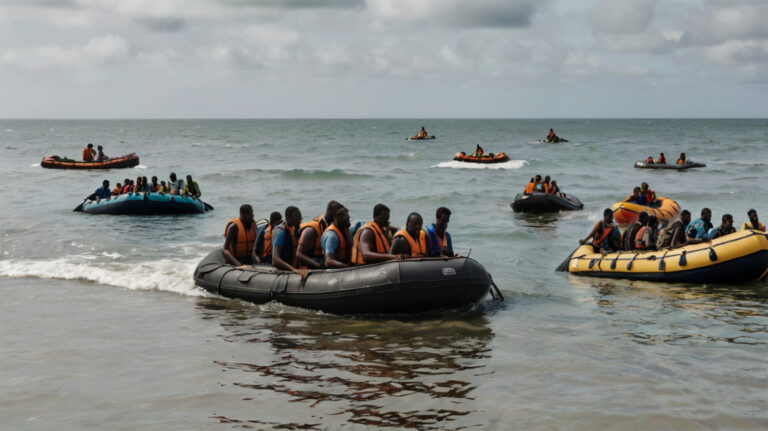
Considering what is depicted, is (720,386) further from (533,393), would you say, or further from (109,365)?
(109,365)

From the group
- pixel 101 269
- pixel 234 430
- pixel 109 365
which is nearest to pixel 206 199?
pixel 101 269

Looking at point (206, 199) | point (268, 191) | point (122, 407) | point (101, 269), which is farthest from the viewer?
point (268, 191)

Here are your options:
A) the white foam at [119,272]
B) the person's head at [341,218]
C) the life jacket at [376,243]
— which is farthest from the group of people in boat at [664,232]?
the white foam at [119,272]

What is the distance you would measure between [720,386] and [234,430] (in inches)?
185

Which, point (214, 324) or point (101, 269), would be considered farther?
point (101, 269)

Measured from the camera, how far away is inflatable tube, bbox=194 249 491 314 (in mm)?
9242

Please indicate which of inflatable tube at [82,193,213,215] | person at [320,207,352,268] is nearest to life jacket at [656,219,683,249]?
person at [320,207,352,268]

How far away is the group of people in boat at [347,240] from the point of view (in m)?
9.62

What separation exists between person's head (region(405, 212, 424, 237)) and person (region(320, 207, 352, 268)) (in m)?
0.86

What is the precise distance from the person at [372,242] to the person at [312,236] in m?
0.50

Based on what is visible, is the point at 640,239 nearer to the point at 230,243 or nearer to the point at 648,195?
the point at 230,243

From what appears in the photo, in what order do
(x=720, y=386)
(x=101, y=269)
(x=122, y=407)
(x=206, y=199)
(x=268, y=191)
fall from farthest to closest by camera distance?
1. (x=268, y=191)
2. (x=206, y=199)
3. (x=101, y=269)
4. (x=720, y=386)
5. (x=122, y=407)

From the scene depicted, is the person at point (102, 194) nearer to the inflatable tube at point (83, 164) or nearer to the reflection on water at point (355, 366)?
the reflection on water at point (355, 366)

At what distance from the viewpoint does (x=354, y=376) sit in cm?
730
